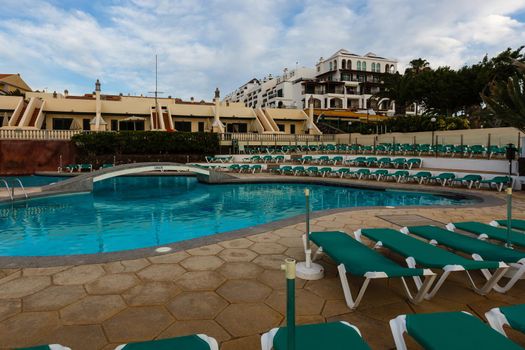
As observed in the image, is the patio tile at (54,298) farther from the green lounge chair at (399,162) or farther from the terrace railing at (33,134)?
the terrace railing at (33,134)

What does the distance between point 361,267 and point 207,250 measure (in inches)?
111

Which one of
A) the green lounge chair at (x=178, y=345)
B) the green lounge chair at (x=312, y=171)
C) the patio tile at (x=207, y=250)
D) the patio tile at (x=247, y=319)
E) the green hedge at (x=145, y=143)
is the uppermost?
the green hedge at (x=145, y=143)

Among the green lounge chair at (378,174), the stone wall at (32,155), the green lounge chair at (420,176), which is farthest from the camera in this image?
the stone wall at (32,155)

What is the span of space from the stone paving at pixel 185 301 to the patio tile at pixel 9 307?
0.04 feet

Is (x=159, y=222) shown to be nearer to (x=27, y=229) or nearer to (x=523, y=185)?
(x=27, y=229)

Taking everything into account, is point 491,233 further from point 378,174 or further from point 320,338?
point 378,174

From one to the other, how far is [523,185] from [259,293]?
14.5m

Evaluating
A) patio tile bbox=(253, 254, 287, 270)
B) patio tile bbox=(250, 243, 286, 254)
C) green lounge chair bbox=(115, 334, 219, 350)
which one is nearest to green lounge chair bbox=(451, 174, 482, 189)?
patio tile bbox=(250, 243, 286, 254)

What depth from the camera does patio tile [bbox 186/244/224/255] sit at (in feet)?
17.1

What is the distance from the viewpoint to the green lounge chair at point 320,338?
214 centimetres

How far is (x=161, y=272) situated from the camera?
442cm

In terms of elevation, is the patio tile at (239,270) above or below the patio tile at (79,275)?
below

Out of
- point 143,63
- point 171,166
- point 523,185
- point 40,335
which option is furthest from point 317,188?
point 143,63

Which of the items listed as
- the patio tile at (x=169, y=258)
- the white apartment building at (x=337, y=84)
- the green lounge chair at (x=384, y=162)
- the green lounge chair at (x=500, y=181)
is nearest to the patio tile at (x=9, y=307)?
the patio tile at (x=169, y=258)
